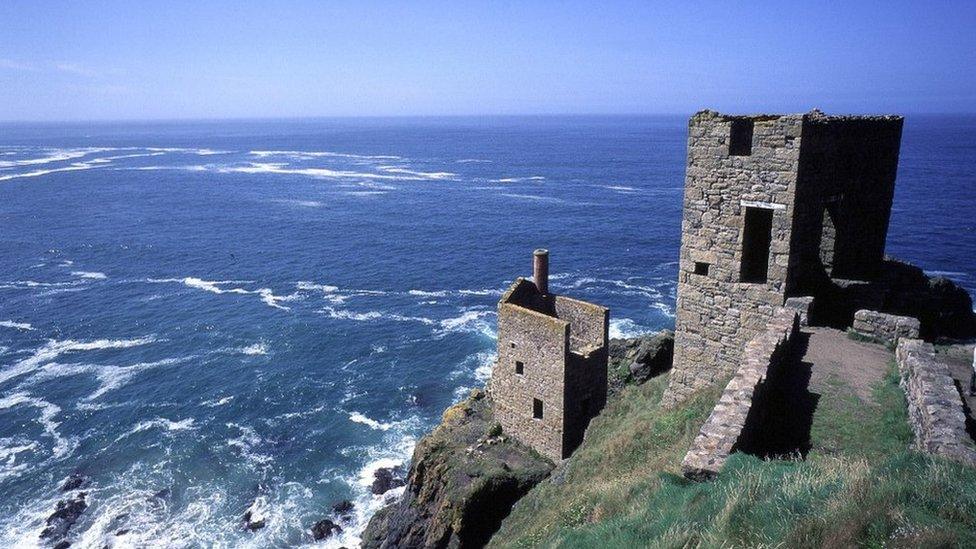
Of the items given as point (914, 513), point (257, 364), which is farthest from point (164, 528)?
point (914, 513)

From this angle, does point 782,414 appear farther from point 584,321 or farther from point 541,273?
point 541,273

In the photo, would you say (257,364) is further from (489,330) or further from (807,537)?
(807,537)

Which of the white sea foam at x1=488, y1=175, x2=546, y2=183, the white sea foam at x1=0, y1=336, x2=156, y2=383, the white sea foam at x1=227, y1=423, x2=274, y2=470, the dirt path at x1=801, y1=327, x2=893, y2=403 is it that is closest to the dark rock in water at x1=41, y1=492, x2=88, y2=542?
the white sea foam at x1=227, y1=423, x2=274, y2=470

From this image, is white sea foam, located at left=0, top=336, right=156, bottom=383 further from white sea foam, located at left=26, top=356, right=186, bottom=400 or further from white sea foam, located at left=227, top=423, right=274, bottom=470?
white sea foam, located at left=227, top=423, right=274, bottom=470

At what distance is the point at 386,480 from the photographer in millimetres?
33500

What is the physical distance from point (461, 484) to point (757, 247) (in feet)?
46.2

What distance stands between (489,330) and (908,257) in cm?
4185

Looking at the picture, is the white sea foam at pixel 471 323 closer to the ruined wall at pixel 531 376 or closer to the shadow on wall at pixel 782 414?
the ruined wall at pixel 531 376

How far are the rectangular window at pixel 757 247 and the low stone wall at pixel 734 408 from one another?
2087mm

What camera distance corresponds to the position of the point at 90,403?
40.9 meters

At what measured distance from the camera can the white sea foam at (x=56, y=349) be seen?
1777 inches

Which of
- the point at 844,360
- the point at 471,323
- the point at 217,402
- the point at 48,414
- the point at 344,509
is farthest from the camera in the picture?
the point at 471,323

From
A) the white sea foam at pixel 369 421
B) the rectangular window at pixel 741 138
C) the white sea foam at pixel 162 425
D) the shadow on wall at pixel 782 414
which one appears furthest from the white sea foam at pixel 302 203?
the shadow on wall at pixel 782 414

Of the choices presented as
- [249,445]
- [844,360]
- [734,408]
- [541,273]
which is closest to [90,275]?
[249,445]
